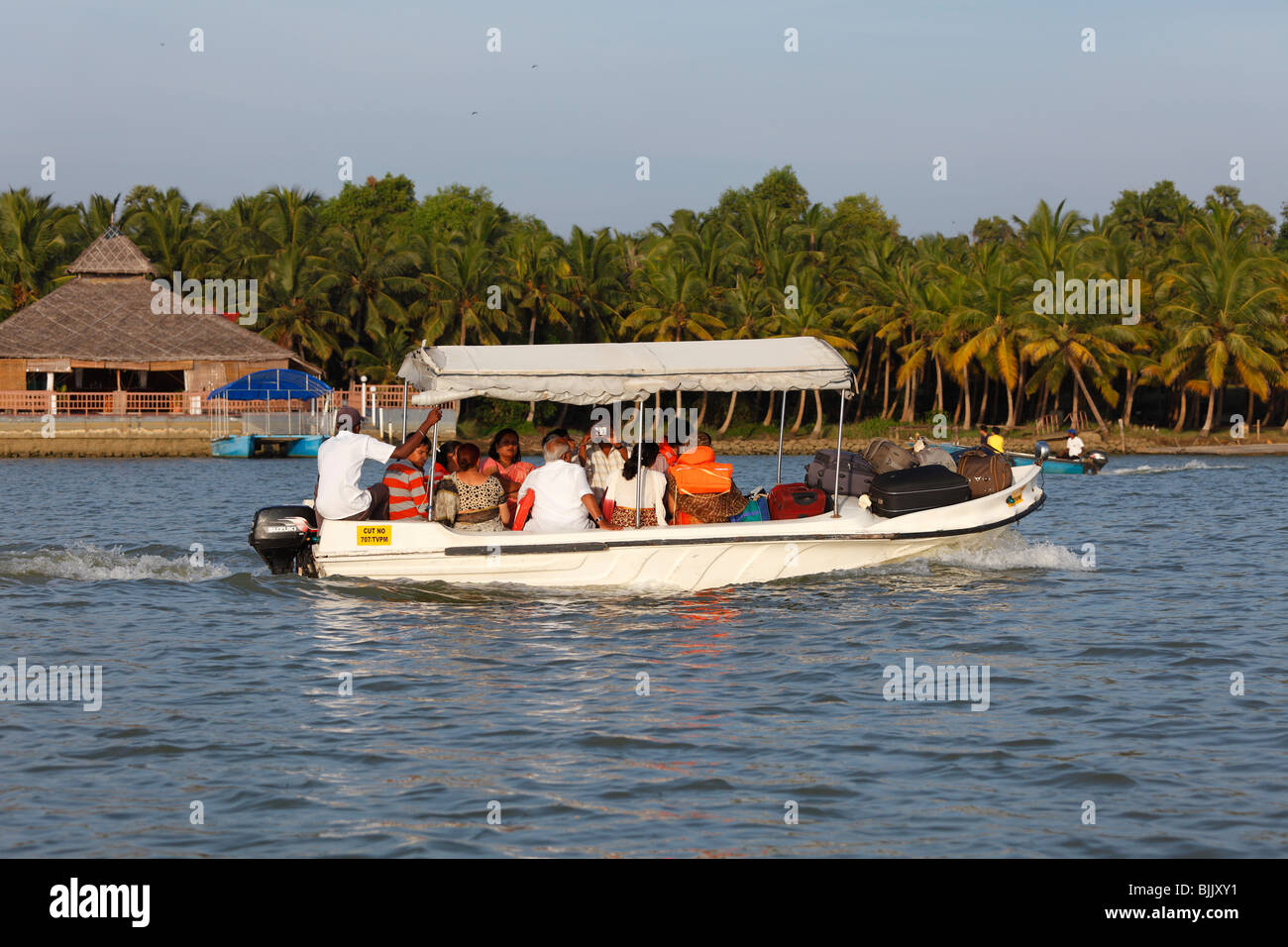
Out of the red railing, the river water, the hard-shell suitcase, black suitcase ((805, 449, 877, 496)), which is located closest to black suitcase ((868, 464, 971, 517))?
black suitcase ((805, 449, 877, 496))

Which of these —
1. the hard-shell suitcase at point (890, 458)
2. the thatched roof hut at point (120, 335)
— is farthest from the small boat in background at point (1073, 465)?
the thatched roof hut at point (120, 335)

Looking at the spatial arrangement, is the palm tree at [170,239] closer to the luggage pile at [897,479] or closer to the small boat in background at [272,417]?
the small boat in background at [272,417]

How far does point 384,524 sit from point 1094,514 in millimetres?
17733

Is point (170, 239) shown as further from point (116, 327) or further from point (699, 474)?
point (699, 474)

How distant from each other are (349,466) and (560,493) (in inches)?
77.6

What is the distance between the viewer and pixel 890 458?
15.4 metres

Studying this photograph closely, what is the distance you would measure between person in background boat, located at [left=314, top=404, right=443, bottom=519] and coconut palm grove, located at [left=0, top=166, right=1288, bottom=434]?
138 ft

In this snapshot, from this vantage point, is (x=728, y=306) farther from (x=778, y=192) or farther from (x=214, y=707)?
(x=214, y=707)

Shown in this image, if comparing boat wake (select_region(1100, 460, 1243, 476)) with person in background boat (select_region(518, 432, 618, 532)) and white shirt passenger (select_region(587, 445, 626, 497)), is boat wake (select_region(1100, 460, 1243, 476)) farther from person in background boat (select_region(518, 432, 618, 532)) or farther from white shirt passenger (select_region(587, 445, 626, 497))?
person in background boat (select_region(518, 432, 618, 532))

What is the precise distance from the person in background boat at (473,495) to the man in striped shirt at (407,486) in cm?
31

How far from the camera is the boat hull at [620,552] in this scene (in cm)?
1333

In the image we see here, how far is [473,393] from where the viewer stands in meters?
13.5

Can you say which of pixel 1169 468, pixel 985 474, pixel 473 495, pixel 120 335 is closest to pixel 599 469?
pixel 473 495
